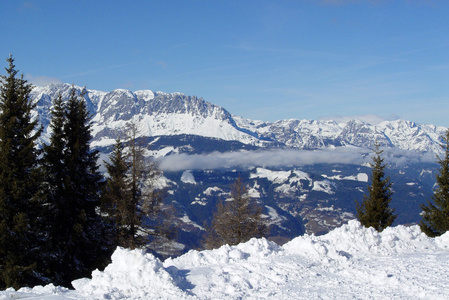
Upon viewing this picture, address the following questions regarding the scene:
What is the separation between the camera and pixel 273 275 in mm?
9953

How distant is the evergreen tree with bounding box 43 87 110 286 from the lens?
19.3m

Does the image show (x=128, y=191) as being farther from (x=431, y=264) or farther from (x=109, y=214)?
(x=431, y=264)

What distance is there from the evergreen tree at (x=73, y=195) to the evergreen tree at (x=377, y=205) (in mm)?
20955

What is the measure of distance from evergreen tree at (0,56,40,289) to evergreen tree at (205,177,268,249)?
611 inches

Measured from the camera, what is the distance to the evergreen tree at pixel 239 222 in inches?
1145

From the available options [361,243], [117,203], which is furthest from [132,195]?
[361,243]

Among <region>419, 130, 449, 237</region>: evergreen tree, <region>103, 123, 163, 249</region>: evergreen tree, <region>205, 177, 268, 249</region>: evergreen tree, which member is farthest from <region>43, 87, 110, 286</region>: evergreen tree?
<region>419, 130, 449, 237</region>: evergreen tree

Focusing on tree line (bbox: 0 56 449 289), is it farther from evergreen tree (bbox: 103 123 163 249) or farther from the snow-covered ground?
the snow-covered ground

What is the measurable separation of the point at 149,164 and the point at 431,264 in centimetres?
1604

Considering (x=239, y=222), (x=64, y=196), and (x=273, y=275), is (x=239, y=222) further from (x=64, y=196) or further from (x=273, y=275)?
(x=273, y=275)

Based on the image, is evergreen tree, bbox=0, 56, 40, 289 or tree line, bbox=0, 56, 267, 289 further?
tree line, bbox=0, 56, 267, 289

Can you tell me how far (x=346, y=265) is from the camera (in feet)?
36.9

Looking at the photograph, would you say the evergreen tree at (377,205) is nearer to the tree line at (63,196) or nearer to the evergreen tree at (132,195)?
the tree line at (63,196)

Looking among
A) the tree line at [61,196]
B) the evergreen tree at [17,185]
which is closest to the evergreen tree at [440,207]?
the tree line at [61,196]
